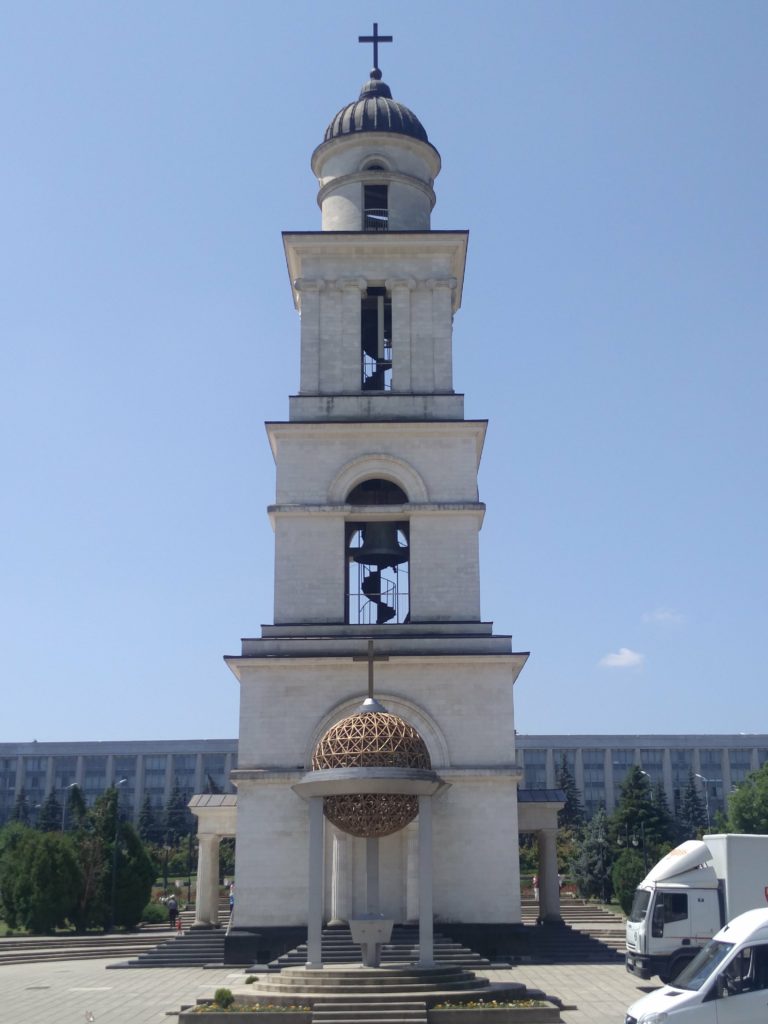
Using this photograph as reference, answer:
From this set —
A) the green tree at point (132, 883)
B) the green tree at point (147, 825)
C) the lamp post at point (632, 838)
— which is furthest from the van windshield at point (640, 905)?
the green tree at point (147, 825)

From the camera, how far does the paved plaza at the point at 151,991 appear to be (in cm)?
2095

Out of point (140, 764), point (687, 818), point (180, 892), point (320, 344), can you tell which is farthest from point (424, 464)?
point (140, 764)

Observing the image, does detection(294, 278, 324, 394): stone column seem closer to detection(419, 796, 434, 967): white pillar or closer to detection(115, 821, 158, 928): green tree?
detection(419, 796, 434, 967): white pillar

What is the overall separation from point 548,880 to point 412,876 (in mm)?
7113

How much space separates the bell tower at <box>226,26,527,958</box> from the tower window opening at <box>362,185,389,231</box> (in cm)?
7

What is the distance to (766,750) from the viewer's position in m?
106

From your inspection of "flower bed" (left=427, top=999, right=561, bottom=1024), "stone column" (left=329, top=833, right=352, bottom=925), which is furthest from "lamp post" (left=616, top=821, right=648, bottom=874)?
"flower bed" (left=427, top=999, right=561, bottom=1024)

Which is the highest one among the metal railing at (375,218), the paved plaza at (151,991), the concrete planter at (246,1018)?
the metal railing at (375,218)

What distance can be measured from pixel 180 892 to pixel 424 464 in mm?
42099

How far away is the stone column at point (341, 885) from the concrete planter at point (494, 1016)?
30.6ft

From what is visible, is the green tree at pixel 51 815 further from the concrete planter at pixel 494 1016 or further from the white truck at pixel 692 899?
the concrete planter at pixel 494 1016

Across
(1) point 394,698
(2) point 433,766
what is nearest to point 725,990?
(2) point 433,766

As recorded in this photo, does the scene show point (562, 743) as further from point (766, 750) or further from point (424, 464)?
point (424, 464)

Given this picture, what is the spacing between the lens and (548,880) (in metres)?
33.9
